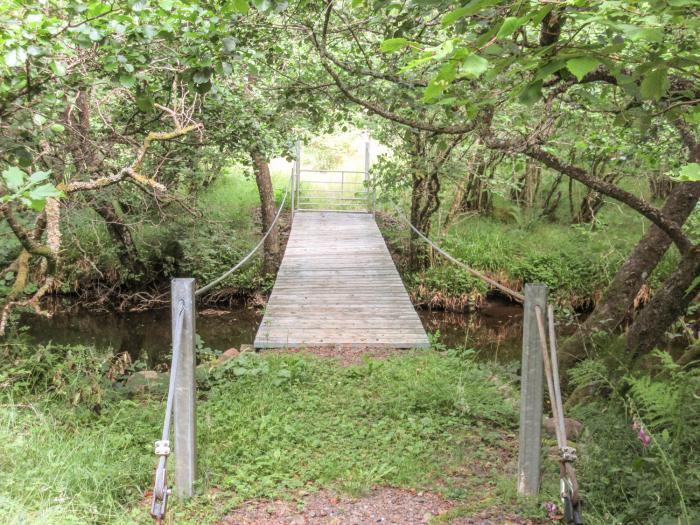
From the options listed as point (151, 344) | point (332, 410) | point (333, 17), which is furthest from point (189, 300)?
point (151, 344)

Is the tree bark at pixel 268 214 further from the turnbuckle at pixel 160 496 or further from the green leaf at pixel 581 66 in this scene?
the green leaf at pixel 581 66

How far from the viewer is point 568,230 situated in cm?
1144

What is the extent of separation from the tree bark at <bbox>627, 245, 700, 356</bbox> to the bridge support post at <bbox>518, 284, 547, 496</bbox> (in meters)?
2.08

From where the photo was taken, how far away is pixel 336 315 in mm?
6934

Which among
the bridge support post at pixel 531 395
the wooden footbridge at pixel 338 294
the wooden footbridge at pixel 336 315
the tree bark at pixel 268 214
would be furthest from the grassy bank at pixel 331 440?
the tree bark at pixel 268 214

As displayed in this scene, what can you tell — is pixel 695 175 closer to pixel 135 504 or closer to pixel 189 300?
pixel 189 300

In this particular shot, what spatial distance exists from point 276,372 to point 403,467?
6.35 ft

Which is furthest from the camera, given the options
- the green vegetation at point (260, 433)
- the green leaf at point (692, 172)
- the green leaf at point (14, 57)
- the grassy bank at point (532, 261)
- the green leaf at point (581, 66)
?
the grassy bank at point (532, 261)

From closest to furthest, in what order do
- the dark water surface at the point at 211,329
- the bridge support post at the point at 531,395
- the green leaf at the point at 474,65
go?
the green leaf at the point at 474,65 < the bridge support post at the point at 531,395 < the dark water surface at the point at 211,329

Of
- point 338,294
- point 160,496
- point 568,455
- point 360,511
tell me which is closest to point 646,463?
point 568,455

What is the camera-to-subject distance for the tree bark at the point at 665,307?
3975mm

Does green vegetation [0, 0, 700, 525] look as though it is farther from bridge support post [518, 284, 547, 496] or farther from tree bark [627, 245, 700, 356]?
bridge support post [518, 284, 547, 496]

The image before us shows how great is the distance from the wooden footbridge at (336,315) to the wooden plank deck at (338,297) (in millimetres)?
12

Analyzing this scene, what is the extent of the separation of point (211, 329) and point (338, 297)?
2.42m
